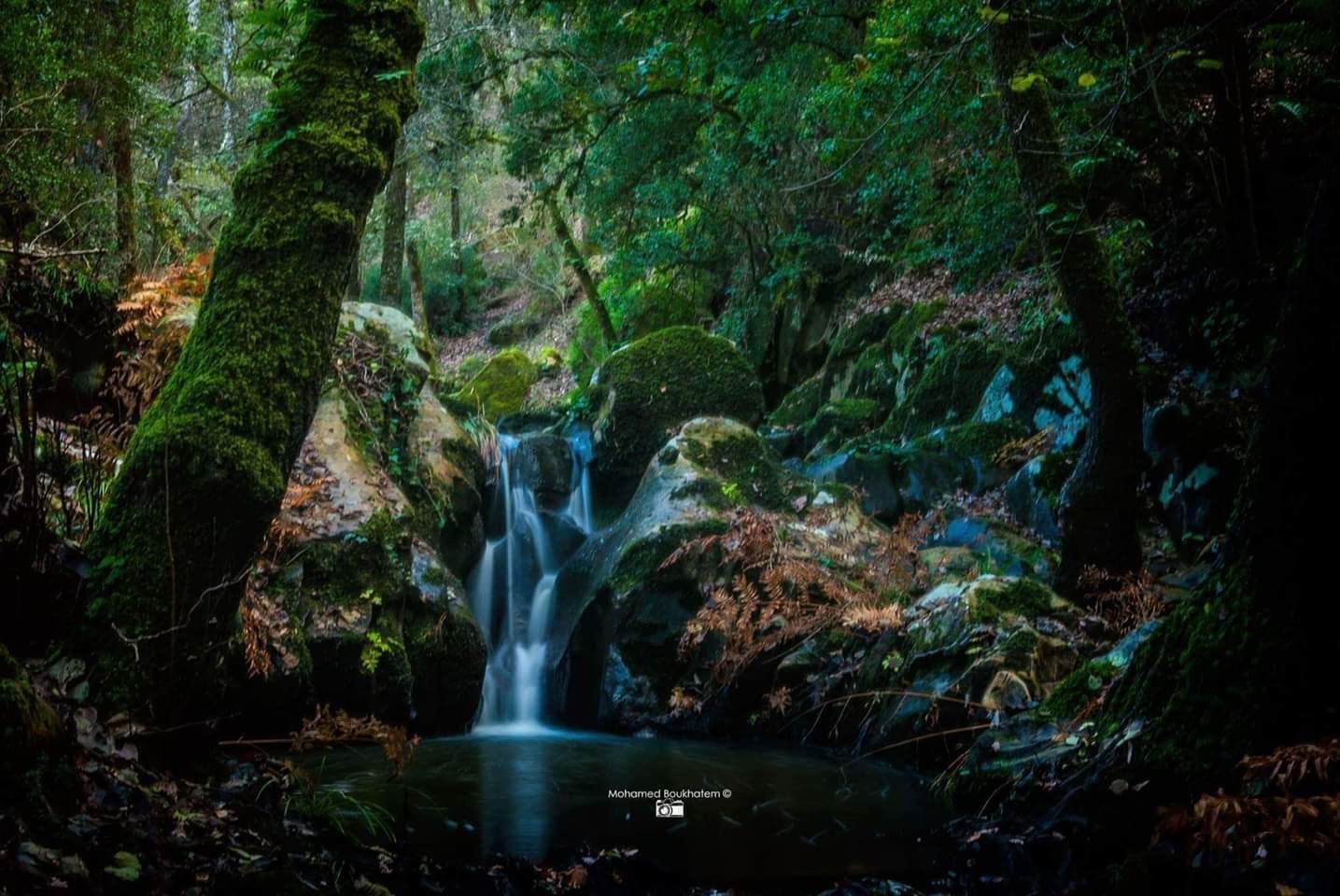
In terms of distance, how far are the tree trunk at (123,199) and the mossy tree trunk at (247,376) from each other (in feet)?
20.1

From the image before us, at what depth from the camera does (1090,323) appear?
6.34 meters

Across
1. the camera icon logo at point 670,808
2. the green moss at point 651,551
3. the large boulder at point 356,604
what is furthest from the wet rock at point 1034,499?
the large boulder at point 356,604

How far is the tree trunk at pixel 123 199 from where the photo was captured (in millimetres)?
9086

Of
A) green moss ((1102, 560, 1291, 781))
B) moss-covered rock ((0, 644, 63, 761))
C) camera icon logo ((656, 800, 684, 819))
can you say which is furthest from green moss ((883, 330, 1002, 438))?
moss-covered rock ((0, 644, 63, 761))

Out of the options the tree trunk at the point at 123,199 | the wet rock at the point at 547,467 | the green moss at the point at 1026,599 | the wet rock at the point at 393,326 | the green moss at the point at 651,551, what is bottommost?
the green moss at the point at 1026,599

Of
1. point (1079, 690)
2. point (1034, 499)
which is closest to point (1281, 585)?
point (1079, 690)

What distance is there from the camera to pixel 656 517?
8977 mm

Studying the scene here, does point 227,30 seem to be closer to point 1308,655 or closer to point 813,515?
point 813,515

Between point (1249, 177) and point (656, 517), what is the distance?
21.4 ft

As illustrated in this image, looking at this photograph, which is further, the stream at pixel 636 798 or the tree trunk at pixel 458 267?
the tree trunk at pixel 458 267

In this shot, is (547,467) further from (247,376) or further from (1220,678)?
(1220,678)

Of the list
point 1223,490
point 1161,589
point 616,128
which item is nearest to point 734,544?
point 1161,589

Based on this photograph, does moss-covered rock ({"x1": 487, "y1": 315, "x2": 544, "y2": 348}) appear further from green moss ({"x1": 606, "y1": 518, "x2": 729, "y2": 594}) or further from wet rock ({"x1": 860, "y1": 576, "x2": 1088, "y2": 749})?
wet rock ({"x1": 860, "y1": 576, "x2": 1088, "y2": 749})

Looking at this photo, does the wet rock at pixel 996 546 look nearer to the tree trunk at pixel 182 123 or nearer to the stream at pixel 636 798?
the stream at pixel 636 798
